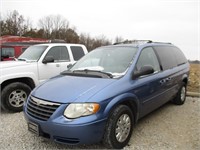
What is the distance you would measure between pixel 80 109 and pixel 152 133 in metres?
1.76

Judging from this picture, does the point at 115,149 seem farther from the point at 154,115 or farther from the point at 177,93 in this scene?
the point at 177,93

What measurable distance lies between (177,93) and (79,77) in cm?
324

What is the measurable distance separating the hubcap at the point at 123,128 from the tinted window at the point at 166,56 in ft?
6.16

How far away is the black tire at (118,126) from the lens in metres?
3.09

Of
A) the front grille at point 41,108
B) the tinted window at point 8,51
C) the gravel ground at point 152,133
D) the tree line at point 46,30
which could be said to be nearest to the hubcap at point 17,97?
the gravel ground at point 152,133

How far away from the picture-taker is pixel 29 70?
5520 mm

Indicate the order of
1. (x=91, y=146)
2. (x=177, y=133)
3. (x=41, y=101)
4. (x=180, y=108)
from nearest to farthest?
(x=41, y=101) < (x=91, y=146) < (x=177, y=133) < (x=180, y=108)

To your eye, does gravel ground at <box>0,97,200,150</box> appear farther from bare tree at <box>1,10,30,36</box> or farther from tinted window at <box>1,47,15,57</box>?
bare tree at <box>1,10,30,36</box>

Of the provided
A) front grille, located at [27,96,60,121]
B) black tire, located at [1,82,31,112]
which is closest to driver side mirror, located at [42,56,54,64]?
black tire, located at [1,82,31,112]

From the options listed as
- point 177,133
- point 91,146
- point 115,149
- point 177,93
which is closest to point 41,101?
point 91,146

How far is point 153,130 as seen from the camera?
4.12 metres

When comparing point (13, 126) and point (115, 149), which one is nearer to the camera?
point (115, 149)

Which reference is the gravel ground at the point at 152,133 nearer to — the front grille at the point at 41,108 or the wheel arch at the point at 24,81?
the front grille at the point at 41,108

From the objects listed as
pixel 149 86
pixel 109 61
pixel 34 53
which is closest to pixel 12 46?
pixel 34 53
